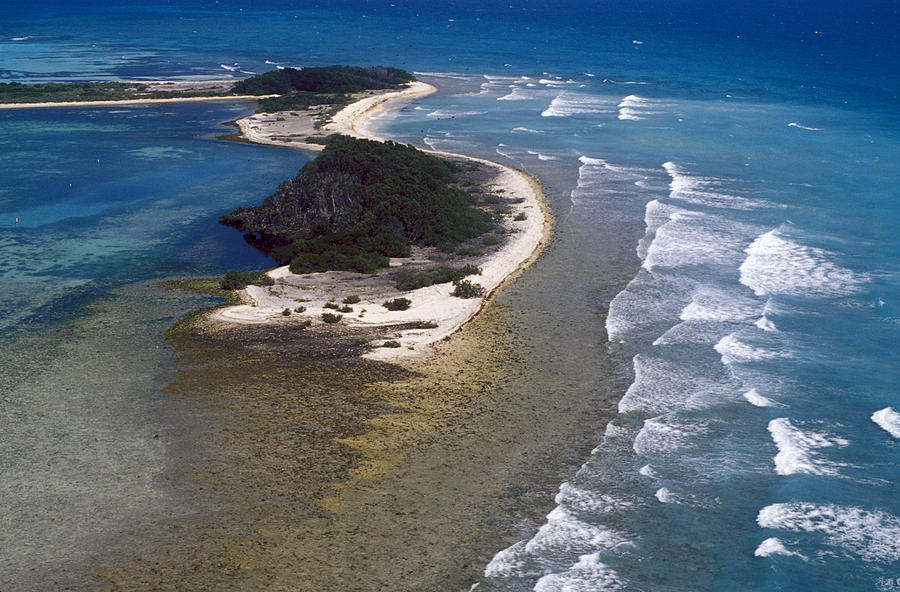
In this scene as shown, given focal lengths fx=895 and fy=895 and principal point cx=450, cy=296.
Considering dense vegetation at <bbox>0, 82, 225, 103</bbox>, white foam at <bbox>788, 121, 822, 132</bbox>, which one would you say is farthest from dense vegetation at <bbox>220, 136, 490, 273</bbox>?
dense vegetation at <bbox>0, 82, 225, 103</bbox>

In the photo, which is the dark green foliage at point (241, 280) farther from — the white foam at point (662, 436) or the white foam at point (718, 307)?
the white foam at point (662, 436)

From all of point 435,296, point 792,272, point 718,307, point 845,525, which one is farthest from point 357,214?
point 845,525

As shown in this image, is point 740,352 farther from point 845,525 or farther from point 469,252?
point 469,252

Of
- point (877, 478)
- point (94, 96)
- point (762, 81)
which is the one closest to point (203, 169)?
point (94, 96)

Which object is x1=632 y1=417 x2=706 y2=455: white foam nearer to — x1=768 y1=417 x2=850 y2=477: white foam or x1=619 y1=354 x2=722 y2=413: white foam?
x1=619 y1=354 x2=722 y2=413: white foam

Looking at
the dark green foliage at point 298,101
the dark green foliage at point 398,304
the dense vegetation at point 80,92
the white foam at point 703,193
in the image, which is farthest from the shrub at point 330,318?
the dense vegetation at point 80,92

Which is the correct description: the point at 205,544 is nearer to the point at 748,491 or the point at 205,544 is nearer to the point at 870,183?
the point at 748,491
